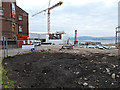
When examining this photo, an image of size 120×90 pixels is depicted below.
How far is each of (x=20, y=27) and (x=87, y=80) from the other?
1072 inches

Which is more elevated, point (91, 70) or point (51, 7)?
point (51, 7)

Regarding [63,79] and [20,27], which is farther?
[20,27]

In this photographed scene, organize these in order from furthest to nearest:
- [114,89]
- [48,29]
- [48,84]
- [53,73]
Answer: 1. [48,29]
2. [53,73]
3. [48,84]
4. [114,89]

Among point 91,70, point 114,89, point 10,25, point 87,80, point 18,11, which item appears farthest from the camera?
point 18,11

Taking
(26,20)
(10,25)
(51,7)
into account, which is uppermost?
(51,7)

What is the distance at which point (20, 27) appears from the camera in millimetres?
26812

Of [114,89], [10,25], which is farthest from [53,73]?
[10,25]

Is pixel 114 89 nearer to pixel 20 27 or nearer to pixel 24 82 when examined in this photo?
pixel 24 82

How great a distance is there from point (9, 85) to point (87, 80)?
277 cm

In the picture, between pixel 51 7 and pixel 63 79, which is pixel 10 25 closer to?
pixel 63 79

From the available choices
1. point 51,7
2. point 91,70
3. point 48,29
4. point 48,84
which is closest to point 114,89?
point 91,70

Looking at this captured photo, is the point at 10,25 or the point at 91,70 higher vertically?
the point at 10,25

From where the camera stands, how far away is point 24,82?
131 inches

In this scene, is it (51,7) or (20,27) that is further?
(51,7)
